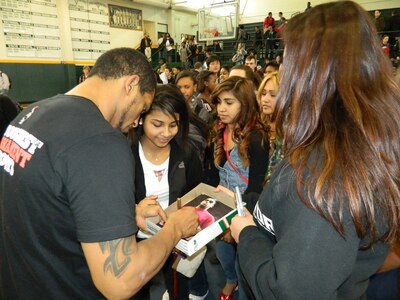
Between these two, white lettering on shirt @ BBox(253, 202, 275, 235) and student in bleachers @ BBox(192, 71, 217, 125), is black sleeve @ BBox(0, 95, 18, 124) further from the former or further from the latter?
white lettering on shirt @ BBox(253, 202, 275, 235)

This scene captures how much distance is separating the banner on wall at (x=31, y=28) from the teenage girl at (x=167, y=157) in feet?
36.7

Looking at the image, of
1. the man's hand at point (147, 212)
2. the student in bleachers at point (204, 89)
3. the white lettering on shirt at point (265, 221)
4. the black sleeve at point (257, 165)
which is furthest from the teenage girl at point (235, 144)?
the student in bleachers at point (204, 89)

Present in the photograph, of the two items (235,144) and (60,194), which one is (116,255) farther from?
(235,144)

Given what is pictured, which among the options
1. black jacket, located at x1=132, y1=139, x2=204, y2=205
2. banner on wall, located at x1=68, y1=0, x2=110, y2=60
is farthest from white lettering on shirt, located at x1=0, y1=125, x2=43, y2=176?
banner on wall, located at x1=68, y1=0, x2=110, y2=60

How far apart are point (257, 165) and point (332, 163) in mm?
1381

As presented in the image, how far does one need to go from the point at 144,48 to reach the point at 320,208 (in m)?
15.0

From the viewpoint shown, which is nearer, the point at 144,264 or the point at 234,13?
the point at 144,264

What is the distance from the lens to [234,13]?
14859mm

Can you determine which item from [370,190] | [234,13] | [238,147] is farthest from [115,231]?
[234,13]

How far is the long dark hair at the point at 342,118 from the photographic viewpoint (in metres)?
0.72

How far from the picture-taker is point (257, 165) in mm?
2102

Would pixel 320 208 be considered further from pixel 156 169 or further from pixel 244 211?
pixel 156 169

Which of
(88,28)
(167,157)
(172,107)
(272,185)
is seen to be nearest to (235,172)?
(167,157)

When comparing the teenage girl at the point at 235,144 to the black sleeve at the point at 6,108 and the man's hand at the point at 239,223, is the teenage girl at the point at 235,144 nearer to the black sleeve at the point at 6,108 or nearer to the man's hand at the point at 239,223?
the man's hand at the point at 239,223
